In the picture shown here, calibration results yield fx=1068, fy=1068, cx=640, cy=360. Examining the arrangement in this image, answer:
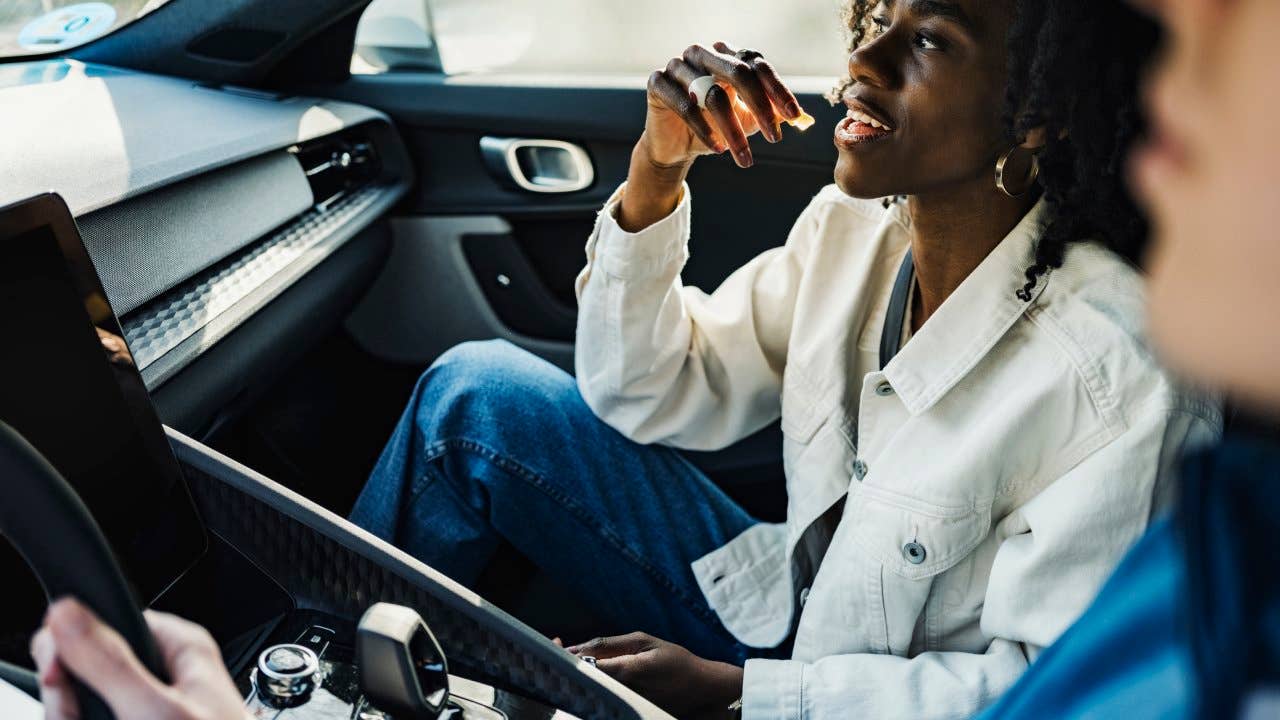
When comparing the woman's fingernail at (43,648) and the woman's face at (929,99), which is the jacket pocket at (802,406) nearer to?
the woman's face at (929,99)

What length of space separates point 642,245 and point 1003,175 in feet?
1.42

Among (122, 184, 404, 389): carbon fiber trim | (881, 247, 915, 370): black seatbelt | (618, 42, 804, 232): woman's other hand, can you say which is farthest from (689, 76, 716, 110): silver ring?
(122, 184, 404, 389): carbon fiber trim

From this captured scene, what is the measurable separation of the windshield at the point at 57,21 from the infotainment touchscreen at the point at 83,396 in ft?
3.69

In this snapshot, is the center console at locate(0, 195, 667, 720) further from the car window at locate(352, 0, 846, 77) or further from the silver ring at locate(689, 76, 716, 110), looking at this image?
the car window at locate(352, 0, 846, 77)

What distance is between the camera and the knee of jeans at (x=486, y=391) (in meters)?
1.26

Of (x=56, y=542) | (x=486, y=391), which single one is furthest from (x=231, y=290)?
(x=56, y=542)

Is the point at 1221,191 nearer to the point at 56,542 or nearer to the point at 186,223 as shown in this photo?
the point at 56,542

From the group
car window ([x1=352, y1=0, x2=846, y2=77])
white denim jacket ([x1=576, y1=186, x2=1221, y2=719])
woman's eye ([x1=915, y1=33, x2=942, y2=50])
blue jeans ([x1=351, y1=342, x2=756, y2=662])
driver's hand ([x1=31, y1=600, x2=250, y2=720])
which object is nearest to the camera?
driver's hand ([x1=31, y1=600, x2=250, y2=720])

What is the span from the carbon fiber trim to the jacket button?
73 cm

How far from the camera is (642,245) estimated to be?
1.27 m

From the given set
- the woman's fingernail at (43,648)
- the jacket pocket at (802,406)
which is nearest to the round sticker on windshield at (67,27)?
the jacket pocket at (802,406)

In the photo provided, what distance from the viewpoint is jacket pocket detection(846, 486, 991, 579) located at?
992mm

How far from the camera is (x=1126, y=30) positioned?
909 mm

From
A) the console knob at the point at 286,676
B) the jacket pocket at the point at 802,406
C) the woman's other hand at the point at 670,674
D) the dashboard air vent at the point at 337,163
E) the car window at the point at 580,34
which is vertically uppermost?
the car window at the point at 580,34
